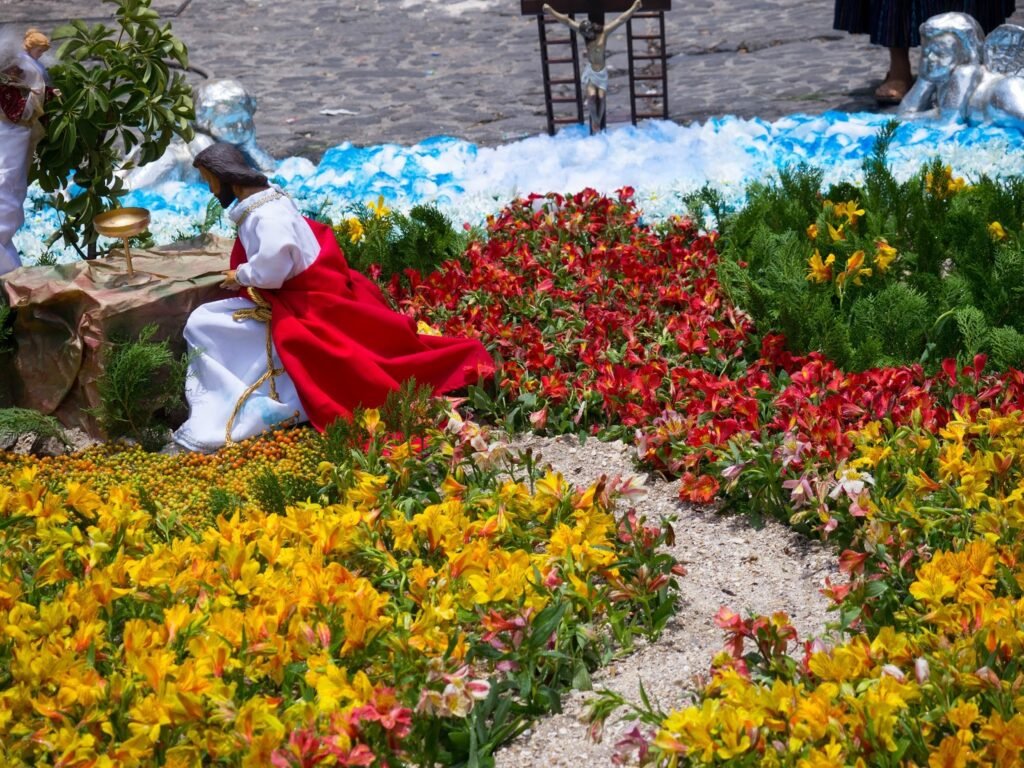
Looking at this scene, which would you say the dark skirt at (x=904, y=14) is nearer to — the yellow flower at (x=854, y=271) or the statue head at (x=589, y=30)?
the statue head at (x=589, y=30)

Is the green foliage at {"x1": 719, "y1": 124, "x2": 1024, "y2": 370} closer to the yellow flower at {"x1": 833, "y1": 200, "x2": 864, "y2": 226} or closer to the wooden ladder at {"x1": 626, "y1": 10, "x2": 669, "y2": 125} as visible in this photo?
the yellow flower at {"x1": 833, "y1": 200, "x2": 864, "y2": 226}

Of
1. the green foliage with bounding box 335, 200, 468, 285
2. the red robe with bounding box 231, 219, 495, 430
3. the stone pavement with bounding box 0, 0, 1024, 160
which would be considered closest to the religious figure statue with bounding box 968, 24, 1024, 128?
the stone pavement with bounding box 0, 0, 1024, 160

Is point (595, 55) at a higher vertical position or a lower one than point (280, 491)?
higher

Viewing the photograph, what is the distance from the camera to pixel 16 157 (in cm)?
541

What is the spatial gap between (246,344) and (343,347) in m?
0.37

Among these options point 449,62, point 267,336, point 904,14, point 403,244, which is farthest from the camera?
point 449,62

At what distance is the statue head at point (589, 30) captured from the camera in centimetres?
721

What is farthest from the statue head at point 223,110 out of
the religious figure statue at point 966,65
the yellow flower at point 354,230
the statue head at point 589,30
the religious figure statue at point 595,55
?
the religious figure statue at point 966,65

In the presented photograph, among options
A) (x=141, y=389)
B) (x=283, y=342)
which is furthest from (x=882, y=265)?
(x=141, y=389)

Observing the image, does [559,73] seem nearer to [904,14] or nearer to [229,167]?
[904,14]

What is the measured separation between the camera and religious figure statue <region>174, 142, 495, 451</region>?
471cm

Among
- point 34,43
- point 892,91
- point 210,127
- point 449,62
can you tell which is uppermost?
point 34,43

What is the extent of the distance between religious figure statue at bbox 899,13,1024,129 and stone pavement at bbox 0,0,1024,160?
118 centimetres

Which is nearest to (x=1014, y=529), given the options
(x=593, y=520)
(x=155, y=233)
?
(x=593, y=520)
